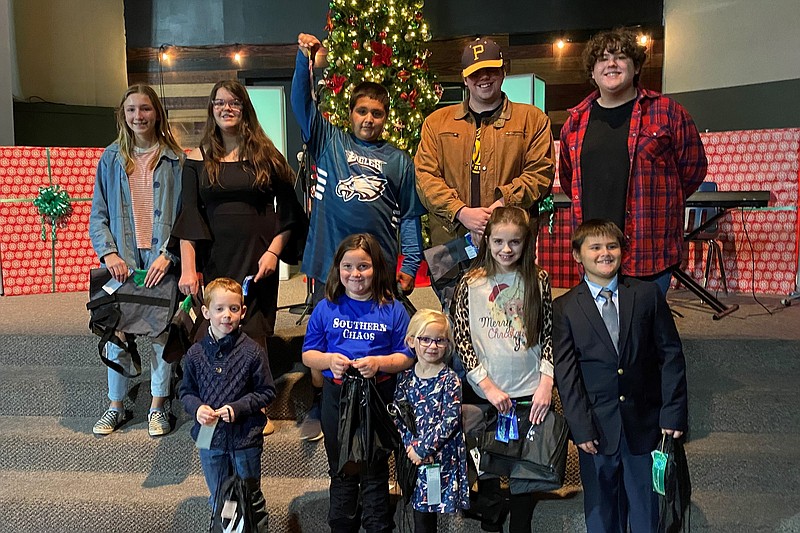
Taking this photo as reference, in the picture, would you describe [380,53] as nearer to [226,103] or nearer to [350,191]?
[226,103]

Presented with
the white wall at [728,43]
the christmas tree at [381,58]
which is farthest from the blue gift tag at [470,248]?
the white wall at [728,43]

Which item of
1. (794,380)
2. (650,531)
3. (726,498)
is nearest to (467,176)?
(650,531)

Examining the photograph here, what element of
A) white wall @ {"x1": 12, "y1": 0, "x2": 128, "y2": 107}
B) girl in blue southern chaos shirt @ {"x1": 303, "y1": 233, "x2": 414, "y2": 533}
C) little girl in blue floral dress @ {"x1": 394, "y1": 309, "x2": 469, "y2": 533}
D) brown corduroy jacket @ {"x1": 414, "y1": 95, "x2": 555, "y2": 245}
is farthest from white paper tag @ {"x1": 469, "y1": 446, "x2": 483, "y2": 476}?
white wall @ {"x1": 12, "y1": 0, "x2": 128, "y2": 107}

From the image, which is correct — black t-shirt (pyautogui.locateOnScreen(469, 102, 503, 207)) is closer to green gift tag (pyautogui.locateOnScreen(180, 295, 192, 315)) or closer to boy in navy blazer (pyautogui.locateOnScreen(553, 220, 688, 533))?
boy in navy blazer (pyautogui.locateOnScreen(553, 220, 688, 533))

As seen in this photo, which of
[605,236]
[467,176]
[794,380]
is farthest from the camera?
[794,380]

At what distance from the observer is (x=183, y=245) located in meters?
2.53

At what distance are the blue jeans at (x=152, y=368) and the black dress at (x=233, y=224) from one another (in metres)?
0.36

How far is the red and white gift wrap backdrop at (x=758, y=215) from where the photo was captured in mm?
4605

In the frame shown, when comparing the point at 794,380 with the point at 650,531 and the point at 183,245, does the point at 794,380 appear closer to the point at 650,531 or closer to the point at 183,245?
the point at 650,531

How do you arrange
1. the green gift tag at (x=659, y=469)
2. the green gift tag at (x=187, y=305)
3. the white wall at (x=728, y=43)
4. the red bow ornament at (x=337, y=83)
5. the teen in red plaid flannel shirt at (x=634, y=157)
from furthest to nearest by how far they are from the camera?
the red bow ornament at (x=337, y=83) < the white wall at (x=728, y=43) < the green gift tag at (x=187, y=305) < the teen in red plaid flannel shirt at (x=634, y=157) < the green gift tag at (x=659, y=469)

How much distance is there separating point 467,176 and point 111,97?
601 centimetres

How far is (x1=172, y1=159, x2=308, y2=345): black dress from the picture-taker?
97.9 inches

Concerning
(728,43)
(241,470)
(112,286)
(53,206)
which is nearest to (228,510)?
(241,470)

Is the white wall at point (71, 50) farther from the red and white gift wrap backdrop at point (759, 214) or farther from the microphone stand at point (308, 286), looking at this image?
the red and white gift wrap backdrop at point (759, 214)
